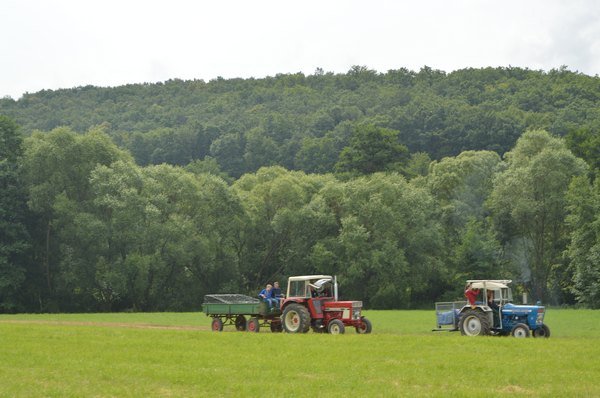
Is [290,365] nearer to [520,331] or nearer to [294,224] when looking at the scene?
[520,331]

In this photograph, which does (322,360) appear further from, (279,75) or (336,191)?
(279,75)

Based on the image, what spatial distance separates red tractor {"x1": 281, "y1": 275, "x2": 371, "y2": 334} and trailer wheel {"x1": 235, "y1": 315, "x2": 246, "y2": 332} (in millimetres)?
2810

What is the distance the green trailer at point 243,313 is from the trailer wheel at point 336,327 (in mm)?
2753

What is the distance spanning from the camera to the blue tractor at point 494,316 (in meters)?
29.4

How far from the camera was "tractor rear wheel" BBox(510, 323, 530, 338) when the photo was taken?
2886 centimetres

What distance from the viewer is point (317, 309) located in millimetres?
32031

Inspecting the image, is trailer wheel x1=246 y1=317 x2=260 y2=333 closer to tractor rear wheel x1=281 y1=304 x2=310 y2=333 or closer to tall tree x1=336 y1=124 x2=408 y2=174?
tractor rear wheel x1=281 y1=304 x2=310 y2=333

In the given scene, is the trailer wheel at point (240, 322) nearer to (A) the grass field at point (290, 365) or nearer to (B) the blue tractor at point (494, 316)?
(A) the grass field at point (290, 365)

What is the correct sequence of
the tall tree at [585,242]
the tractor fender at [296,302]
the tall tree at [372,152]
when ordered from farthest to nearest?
the tall tree at [372,152], the tall tree at [585,242], the tractor fender at [296,302]

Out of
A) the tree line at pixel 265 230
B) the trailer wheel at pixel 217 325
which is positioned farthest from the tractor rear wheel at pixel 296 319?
the tree line at pixel 265 230

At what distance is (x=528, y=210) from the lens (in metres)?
69.6

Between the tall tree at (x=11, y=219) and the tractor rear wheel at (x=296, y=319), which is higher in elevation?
the tall tree at (x=11, y=219)

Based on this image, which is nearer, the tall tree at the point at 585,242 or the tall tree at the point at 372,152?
the tall tree at the point at 585,242

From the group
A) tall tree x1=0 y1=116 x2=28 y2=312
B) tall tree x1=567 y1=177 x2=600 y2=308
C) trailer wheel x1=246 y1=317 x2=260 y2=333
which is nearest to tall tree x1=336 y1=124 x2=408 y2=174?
tall tree x1=567 y1=177 x2=600 y2=308
